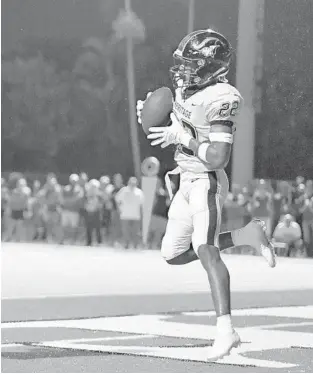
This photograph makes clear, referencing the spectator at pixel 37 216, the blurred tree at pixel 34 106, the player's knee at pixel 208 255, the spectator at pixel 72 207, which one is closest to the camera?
the player's knee at pixel 208 255

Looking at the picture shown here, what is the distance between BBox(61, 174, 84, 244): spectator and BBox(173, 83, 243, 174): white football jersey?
1247 cm

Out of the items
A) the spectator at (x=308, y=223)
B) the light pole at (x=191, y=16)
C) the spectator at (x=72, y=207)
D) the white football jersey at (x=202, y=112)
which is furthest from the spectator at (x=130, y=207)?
the white football jersey at (x=202, y=112)

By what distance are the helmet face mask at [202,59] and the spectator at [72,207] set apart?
12.6 meters

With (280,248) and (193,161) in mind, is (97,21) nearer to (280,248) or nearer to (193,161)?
(280,248)

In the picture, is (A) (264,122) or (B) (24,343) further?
(A) (264,122)

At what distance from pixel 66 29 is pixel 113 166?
3162mm

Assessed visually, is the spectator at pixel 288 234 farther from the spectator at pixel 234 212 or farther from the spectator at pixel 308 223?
the spectator at pixel 234 212

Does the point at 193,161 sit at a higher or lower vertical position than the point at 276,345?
higher

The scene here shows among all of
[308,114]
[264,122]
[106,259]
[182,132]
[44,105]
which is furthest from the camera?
[44,105]

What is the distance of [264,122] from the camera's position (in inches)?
620

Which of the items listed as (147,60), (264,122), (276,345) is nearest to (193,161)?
(276,345)

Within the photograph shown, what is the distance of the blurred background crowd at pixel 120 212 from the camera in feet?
53.3

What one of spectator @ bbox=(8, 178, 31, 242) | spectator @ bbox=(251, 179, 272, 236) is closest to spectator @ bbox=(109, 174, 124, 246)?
spectator @ bbox=(8, 178, 31, 242)

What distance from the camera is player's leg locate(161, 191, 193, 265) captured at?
272 inches
